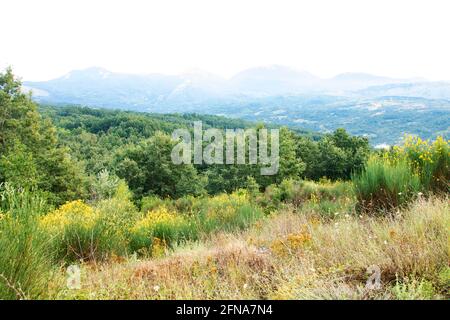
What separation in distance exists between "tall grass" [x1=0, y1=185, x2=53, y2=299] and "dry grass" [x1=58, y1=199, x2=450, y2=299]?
0.72 ft

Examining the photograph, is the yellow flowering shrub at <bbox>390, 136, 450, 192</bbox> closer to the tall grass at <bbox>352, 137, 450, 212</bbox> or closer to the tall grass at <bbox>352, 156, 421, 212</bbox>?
the tall grass at <bbox>352, 137, 450, 212</bbox>

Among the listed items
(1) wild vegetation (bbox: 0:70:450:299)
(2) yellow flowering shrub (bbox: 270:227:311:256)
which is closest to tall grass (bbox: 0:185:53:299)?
(1) wild vegetation (bbox: 0:70:450:299)

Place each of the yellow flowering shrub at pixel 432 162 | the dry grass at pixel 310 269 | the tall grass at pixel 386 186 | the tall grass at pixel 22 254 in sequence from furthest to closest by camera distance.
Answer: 1. the yellow flowering shrub at pixel 432 162
2. the tall grass at pixel 386 186
3. the dry grass at pixel 310 269
4. the tall grass at pixel 22 254

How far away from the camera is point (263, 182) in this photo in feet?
118

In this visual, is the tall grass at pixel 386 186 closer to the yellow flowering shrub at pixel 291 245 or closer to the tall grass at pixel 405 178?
the tall grass at pixel 405 178

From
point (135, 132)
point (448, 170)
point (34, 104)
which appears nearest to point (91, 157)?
point (135, 132)

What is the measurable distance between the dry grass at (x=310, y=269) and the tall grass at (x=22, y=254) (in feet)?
0.72

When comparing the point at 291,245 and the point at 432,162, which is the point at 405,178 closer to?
the point at 432,162

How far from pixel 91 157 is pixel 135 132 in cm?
2054

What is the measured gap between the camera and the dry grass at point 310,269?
8.86 ft

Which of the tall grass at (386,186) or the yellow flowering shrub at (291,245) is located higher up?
the tall grass at (386,186)

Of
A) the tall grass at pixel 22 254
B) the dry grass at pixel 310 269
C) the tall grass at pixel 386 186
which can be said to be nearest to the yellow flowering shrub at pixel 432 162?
the tall grass at pixel 386 186

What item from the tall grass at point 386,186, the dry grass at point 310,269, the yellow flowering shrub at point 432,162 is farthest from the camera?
the yellow flowering shrub at point 432,162
